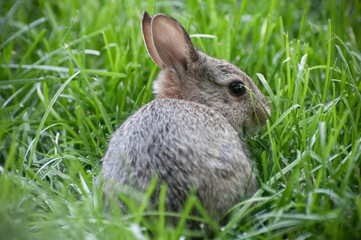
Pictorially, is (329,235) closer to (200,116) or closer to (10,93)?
(200,116)

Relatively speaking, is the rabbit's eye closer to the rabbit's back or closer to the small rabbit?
the small rabbit

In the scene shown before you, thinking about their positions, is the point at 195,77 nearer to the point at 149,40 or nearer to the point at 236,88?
the point at 236,88

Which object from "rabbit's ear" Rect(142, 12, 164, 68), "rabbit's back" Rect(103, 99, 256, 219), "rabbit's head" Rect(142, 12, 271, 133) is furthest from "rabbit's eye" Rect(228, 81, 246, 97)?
"rabbit's back" Rect(103, 99, 256, 219)

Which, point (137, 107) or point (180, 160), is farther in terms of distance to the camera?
point (137, 107)

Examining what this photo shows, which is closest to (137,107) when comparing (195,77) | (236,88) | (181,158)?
(195,77)

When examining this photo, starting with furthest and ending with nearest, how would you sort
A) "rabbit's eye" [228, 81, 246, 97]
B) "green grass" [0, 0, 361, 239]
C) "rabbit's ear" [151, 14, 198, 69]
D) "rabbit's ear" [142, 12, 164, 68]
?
"rabbit's ear" [142, 12, 164, 68]
"rabbit's eye" [228, 81, 246, 97]
"rabbit's ear" [151, 14, 198, 69]
"green grass" [0, 0, 361, 239]

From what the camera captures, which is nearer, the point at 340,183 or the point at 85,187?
the point at 340,183

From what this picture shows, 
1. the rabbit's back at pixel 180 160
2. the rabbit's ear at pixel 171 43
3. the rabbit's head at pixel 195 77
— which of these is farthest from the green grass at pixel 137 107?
the rabbit's ear at pixel 171 43

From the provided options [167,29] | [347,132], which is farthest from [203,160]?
[167,29]
